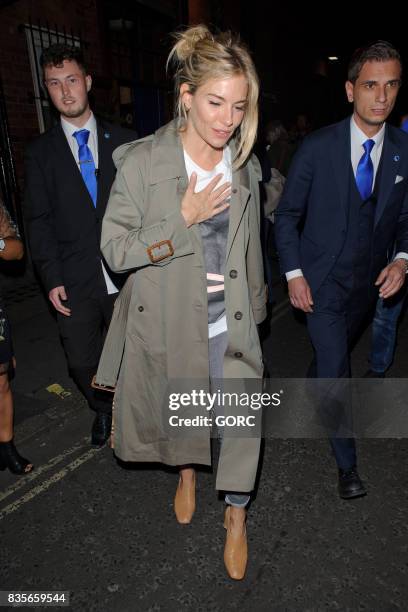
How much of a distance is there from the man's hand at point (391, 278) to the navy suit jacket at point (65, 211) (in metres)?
1.70

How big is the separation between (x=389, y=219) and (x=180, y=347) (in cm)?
154

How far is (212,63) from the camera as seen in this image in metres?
2.09

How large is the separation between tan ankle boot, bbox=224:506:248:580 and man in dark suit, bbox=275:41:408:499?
2.54 ft

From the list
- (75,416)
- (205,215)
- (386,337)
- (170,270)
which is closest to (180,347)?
(170,270)

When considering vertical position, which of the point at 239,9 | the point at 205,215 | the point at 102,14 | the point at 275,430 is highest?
the point at 239,9

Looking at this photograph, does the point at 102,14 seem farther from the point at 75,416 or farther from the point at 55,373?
the point at 75,416

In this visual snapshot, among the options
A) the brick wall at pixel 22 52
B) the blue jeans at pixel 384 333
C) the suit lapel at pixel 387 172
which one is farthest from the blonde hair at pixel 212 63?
the brick wall at pixel 22 52

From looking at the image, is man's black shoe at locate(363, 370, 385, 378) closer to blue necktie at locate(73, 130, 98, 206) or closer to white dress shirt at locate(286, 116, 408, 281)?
white dress shirt at locate(286, 116, 408, 281)

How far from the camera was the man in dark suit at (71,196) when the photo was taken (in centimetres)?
319

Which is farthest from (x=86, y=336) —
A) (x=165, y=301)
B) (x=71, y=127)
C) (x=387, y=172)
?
(x=387, y=172)

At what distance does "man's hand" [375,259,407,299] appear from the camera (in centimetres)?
297

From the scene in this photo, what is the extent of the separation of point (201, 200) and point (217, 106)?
0.40 meters

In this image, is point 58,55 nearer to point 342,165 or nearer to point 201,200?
point 201,200

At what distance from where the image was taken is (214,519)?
2904 mm
